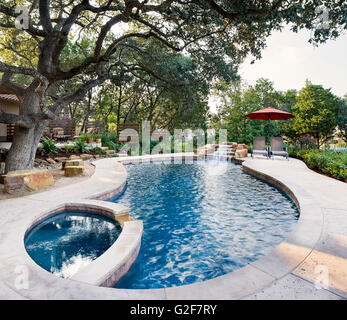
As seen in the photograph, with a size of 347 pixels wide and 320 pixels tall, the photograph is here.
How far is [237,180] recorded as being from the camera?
8133mm

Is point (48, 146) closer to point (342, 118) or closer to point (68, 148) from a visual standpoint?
point (68, 148)

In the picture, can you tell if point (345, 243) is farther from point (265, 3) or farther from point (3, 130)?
point (3, 130)

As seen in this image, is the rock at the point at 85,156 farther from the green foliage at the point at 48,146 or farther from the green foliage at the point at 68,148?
the green foliage at the point at 48,146

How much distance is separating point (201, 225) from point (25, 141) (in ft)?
19.7

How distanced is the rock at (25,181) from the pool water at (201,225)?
212 cm

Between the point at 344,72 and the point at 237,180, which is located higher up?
the point at 344,72

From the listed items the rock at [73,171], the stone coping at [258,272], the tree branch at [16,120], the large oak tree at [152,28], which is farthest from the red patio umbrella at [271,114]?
the tree branch at [16,120]

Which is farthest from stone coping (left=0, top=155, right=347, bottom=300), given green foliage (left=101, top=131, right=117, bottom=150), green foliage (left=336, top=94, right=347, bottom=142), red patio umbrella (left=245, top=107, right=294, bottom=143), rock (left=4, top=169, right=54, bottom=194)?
green foliage (left=336, top=94, right=347, bottom=142)

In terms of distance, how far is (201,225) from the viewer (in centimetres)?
445

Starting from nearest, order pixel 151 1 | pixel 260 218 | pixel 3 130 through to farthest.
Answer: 1. pixel 260 218
2. pixel 151 1
3. pixel 3 130

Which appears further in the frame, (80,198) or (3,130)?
(3,130)

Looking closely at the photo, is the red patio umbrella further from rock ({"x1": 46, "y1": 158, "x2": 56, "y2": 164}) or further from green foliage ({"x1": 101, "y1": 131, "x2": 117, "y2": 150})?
rock ({"x1": 46, "y1": 158, "x2": 56, "y2": 164})
